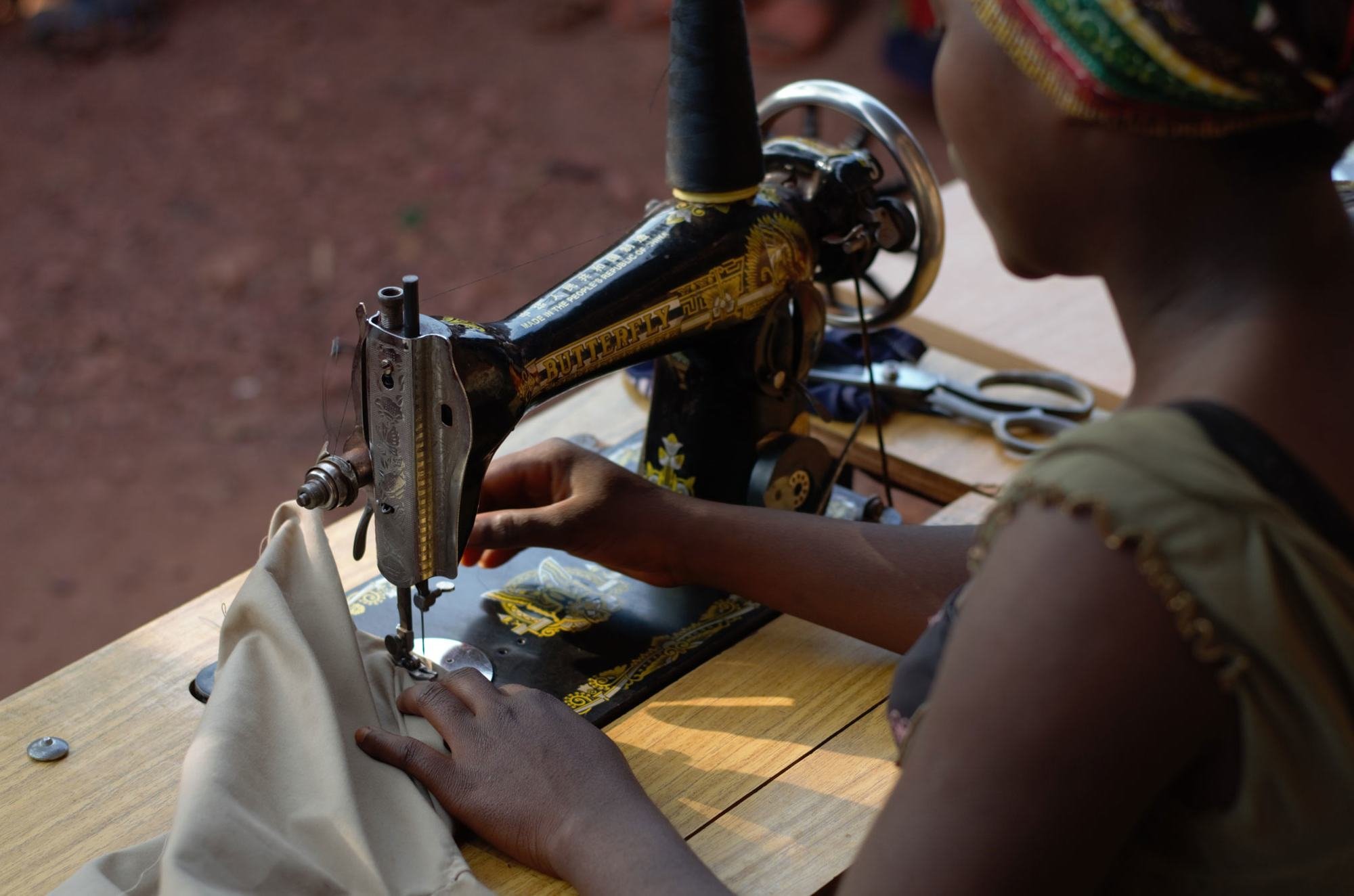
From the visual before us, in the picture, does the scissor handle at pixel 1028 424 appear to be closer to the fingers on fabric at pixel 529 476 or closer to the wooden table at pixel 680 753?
the wooden table at pixel 680 753

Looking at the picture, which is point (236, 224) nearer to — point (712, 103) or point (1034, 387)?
point (1034, 387)

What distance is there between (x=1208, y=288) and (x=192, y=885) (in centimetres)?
80

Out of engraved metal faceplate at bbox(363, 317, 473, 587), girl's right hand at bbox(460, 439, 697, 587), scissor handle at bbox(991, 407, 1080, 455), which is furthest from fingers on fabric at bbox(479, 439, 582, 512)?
scissor handle at bbox(991, 407, 1080, 455)

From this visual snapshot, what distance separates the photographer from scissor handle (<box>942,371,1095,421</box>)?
1.86m

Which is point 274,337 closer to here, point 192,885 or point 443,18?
point 443,18

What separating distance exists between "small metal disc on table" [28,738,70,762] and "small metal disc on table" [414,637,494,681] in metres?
0.33

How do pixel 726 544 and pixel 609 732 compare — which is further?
pixel 726 544

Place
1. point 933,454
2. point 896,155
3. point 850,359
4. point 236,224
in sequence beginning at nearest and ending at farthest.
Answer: point 896,155 → point 933,454 → point 850,359 → point 236,224

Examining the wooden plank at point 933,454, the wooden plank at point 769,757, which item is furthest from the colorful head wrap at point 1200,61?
the wooden plank at point 933,454

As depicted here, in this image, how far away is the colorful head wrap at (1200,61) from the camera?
78 centimetres

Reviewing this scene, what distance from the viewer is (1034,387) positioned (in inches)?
77.2

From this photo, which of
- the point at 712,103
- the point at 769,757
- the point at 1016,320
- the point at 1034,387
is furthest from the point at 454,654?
the point at 1016,320

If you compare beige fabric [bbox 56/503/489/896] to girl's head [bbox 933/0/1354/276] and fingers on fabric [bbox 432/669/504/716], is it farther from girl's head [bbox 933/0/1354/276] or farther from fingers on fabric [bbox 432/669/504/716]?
girl's head [bbox 933/0/1354/276]

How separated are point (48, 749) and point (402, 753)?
1.11 feet
